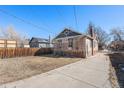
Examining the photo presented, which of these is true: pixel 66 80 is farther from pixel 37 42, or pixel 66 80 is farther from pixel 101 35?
pixel 101 35

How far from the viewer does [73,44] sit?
15.4m

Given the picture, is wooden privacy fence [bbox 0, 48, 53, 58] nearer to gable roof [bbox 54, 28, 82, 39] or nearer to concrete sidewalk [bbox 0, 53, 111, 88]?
gable roof [bbox 54, 28, 82, 39]

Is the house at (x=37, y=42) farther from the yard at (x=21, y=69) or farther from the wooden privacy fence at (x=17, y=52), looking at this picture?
the yard at (x=21, y=69)

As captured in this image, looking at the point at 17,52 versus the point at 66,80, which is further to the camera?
the point at 17,52

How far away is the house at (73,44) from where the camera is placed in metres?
14.3

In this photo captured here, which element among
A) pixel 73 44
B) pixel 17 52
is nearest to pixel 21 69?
pixel 17 52

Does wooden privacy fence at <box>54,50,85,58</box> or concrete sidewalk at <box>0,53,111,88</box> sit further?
wooden privacy fence at <box>54,50,85,58</box>

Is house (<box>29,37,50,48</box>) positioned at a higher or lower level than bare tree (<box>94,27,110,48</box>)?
lower

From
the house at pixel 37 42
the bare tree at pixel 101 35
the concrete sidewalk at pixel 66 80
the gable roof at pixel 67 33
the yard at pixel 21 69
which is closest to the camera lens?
the concrete sidewalk at pixel 66 80

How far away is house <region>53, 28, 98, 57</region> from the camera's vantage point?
14287 mm

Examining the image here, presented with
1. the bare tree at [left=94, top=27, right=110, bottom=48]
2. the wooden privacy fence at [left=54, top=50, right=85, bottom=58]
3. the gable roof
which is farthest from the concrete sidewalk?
the bare tree at [left=94, top=27, right=110, bottom=48]

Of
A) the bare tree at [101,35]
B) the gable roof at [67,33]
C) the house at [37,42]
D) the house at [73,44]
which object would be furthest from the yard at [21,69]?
the bare tree at [101,35]
